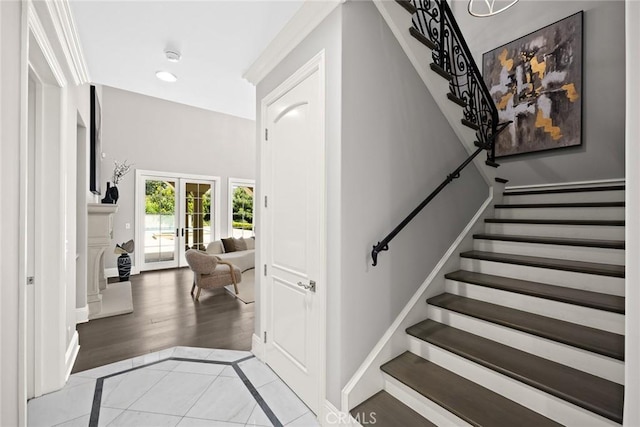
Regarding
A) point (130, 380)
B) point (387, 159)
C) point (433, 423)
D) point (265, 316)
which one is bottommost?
point (130, 380)

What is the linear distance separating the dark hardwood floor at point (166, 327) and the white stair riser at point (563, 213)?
9.86 feet

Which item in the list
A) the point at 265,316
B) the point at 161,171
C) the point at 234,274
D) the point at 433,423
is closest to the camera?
the point at 433,423

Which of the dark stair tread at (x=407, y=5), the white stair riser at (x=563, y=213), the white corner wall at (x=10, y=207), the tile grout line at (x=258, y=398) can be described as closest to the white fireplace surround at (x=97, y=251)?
the tile grout line at (x=258, y=398)

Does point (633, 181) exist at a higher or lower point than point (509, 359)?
higher

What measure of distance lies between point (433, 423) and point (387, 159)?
1601mm

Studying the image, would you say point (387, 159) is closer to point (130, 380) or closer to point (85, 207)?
point (130, 380)

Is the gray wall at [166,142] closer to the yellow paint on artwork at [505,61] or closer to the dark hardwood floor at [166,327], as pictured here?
the dark hardwood floor at [166,327]

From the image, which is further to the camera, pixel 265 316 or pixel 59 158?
pixel 265 316

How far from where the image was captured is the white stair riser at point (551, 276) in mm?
1795

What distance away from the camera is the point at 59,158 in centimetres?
219

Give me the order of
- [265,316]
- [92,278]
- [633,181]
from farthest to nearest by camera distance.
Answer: [92,278] → [265,316] → [633,181]

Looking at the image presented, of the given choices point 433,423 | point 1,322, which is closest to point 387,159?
point 433,423

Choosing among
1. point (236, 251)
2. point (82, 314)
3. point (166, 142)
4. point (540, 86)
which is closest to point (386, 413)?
point (82, 314)

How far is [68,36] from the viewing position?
6.38 feet
